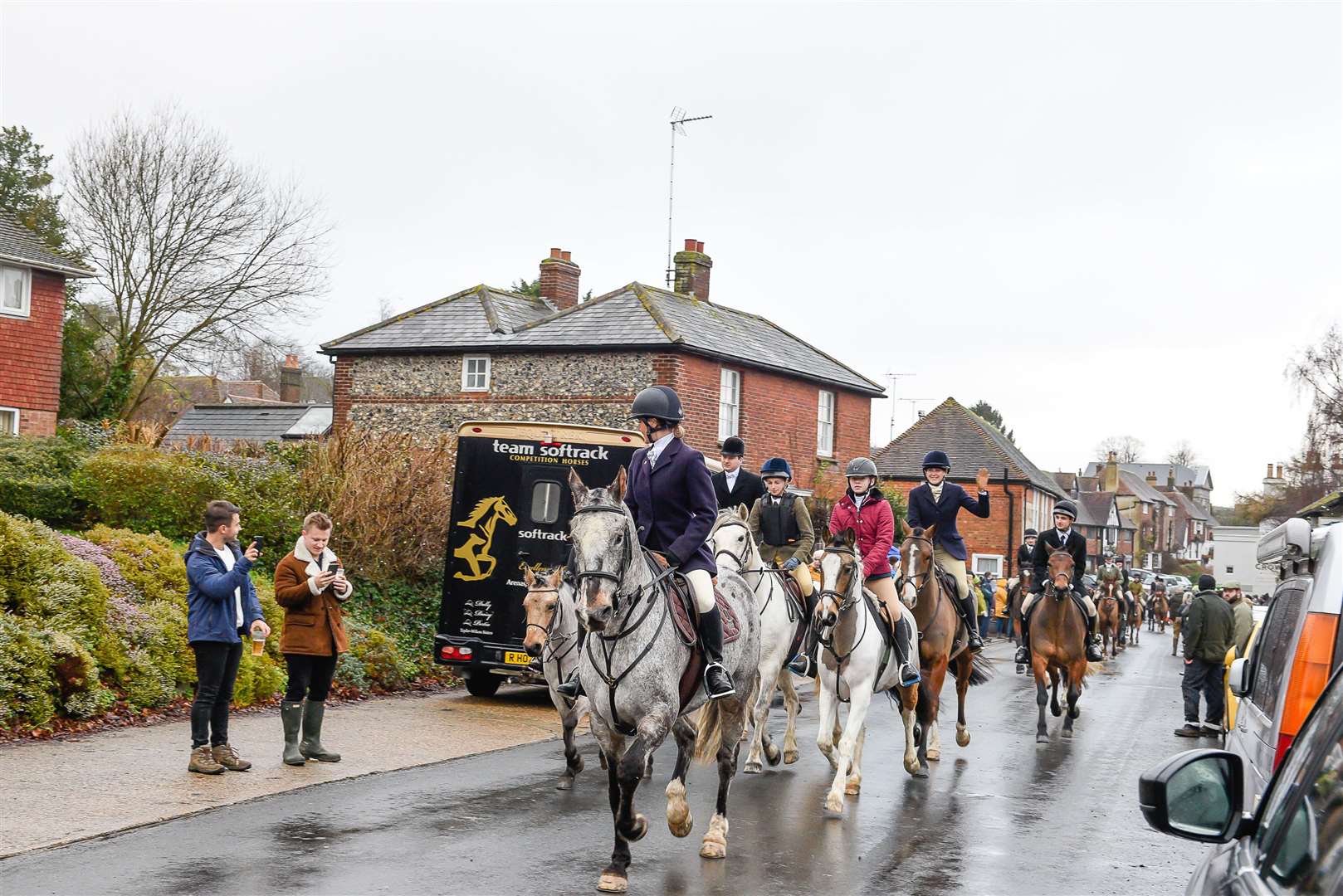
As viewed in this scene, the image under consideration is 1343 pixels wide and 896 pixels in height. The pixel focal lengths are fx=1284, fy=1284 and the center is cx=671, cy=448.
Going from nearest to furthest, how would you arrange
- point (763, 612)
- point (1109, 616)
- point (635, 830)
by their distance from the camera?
point (635, 830) < point (763, 612) < point (1109, 616)

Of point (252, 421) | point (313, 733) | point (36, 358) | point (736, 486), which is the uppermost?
point (36, 358)

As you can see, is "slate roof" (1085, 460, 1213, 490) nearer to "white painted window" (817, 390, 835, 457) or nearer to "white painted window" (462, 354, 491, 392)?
"white painted window" (817, 390, 835, 457)

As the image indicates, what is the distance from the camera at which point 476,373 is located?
104 ft

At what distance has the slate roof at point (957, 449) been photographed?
58.0m

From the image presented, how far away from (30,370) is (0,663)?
2189 centimetres

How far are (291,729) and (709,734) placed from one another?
388cm

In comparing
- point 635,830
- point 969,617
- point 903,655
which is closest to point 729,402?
point 969,617

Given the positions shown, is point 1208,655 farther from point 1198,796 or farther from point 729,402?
point 729,402

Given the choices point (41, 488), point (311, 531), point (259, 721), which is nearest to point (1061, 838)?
point (311, 531)

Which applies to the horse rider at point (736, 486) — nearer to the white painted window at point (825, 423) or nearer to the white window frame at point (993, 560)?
the white painted window at point (825, 423)

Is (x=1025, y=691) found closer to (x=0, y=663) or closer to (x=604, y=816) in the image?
(x=604, y=816)

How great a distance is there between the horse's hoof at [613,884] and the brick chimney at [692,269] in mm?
29012

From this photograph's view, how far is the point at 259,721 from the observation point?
43.5 feet

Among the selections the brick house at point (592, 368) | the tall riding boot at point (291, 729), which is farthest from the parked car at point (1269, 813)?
the brick house at point (592, 368)
